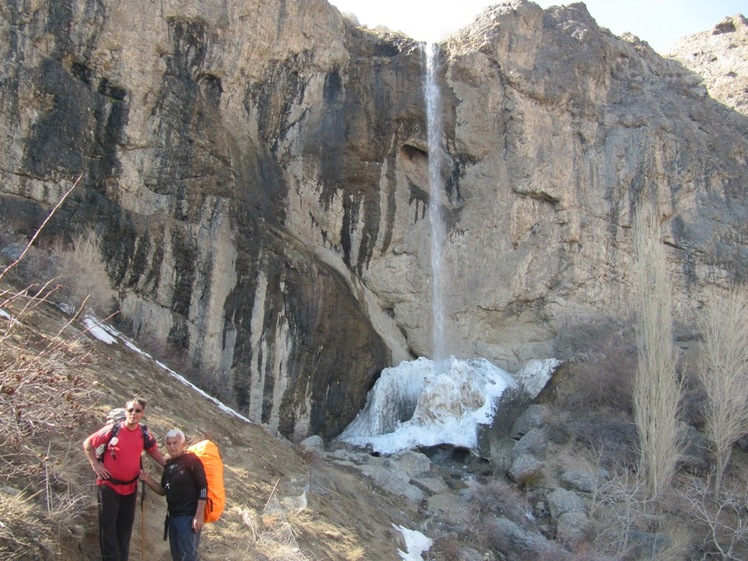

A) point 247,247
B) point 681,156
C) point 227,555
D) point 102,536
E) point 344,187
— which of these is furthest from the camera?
point 681,156

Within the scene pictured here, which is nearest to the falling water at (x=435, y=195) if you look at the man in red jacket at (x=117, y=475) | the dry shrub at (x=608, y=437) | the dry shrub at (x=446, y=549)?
the dry shrub at (x=608, y=437)

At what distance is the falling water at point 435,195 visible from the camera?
2077 centimetres

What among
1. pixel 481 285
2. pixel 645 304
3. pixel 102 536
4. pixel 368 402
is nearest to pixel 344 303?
pixel 368 402

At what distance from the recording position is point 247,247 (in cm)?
1652

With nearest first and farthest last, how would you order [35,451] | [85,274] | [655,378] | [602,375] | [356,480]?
[35,451] < [356,480] < [85,274] < [655,378] < [602,375]

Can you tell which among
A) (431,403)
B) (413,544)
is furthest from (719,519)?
(413,544)

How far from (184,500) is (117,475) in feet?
1.81

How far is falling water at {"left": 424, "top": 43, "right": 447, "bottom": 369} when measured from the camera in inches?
818

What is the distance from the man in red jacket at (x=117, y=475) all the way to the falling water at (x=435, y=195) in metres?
15.8

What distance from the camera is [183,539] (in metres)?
5.18

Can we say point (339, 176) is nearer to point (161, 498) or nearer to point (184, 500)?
point (161, 498)

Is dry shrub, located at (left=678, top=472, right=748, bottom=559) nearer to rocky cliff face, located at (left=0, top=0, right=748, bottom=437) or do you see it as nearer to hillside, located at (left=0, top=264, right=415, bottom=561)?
rocky cliff face, located at (left=0, top=0, right=748, bottom=437)

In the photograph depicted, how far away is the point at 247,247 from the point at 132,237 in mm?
2807

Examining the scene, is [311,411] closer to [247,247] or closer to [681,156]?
[247,247]
